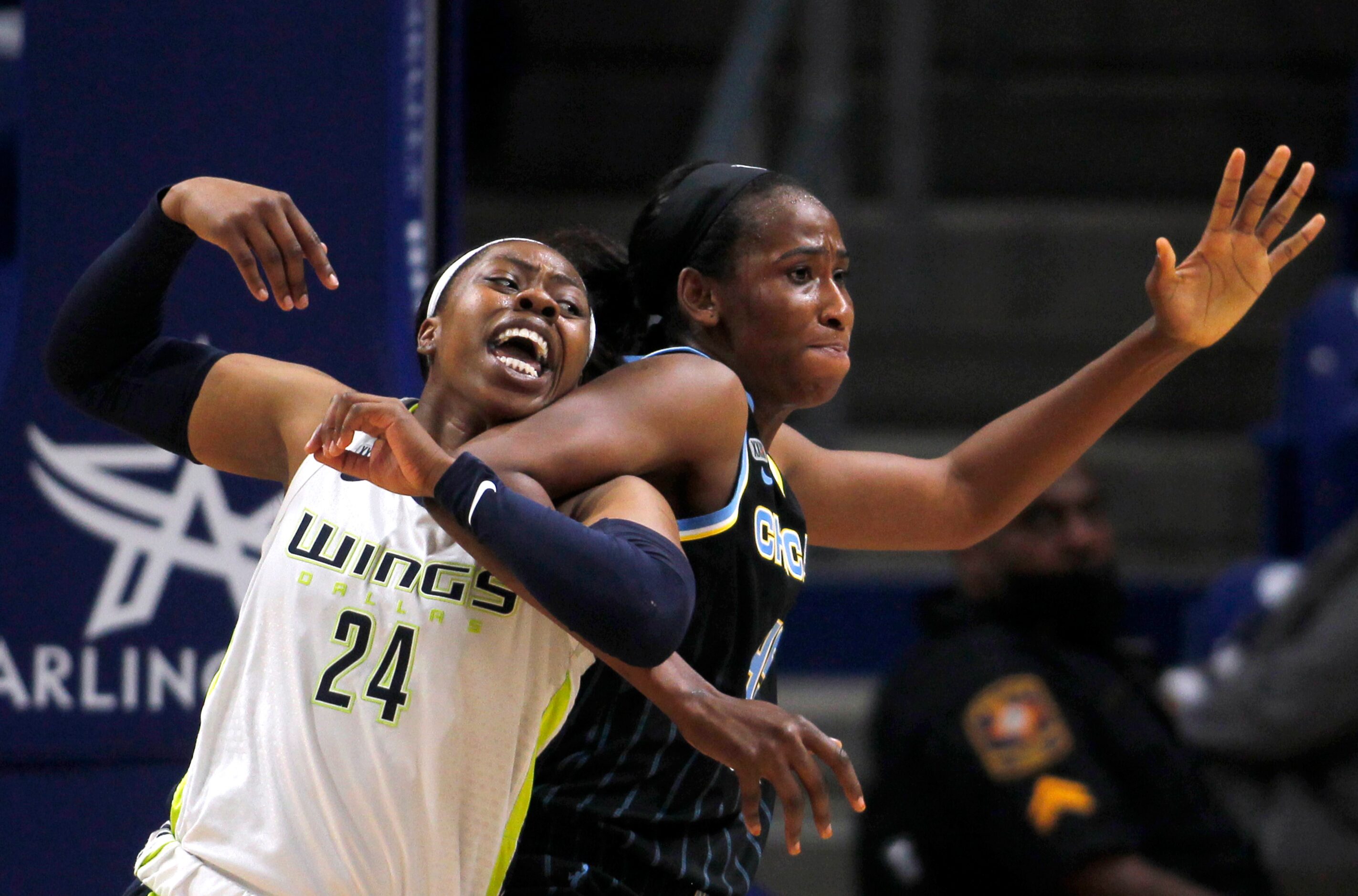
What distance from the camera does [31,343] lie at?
2732 mm

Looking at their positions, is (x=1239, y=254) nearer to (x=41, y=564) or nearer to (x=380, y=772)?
(x=380, y=772)

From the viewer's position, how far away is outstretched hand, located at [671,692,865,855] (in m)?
1.87

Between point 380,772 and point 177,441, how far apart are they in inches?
23.3

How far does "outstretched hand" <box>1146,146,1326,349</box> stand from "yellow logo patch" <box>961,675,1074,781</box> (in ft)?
4.81

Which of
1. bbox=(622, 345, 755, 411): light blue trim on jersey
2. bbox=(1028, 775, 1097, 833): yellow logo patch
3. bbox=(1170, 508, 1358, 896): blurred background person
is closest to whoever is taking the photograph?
bbox=(622, 345, 755, 411): light blue trim on jersey

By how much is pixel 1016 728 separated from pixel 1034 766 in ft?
0.31

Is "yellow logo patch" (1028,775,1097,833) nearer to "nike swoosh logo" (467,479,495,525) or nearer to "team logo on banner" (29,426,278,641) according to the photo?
"team logo on banner" (29,426,278,641)

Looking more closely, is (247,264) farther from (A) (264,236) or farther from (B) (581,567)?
(B) (581,567)

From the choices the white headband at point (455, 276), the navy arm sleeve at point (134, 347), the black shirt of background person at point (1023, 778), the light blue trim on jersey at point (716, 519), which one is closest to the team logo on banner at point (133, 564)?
the navy arm sleeve at point (134, 347)

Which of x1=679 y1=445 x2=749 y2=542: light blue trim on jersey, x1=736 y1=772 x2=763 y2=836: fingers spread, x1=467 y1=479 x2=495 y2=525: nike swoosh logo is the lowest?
x1=736 y1=772 x2=763 y2=836: fingers spread

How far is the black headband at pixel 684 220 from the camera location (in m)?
2.38

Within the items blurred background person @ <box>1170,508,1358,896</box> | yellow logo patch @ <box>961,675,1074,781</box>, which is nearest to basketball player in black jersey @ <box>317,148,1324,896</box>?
yellow logo patch @ <box>961,675,1074,781</box>

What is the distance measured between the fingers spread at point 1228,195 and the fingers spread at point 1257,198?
2cm

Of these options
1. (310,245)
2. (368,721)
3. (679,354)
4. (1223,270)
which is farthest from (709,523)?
(1223,270)
